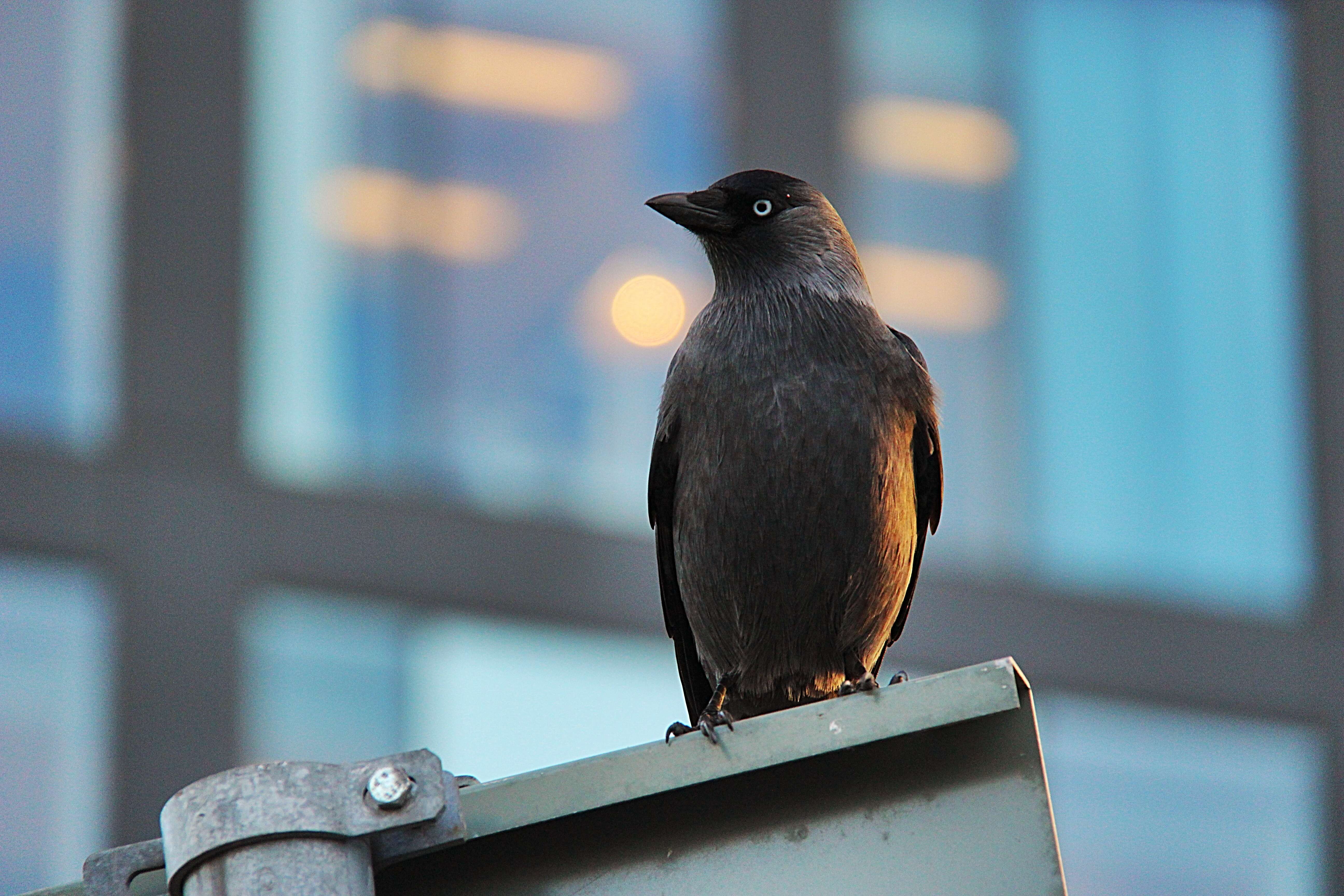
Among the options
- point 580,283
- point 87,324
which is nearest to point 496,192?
point 580,283

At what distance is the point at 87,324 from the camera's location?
950 centimetres

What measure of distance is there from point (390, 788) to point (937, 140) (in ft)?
34.2

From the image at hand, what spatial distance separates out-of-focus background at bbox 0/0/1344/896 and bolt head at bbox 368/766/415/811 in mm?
7576

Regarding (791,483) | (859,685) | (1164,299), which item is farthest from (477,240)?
(859,685)

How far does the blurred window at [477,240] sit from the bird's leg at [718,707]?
556cm

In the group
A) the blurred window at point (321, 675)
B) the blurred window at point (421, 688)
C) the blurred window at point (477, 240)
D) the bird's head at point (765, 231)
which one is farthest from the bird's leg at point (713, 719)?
the blurred window at point (477, 240)

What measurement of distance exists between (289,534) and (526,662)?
1462 mm

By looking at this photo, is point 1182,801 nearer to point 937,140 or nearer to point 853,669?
point 937,140

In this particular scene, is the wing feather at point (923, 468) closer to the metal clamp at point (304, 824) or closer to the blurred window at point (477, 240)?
the metal clamp at point (304, 824)

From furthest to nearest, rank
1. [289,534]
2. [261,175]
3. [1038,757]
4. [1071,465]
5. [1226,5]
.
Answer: [1226,5] < [1071,465] < [261,175] < [289,534] < [1038,757]

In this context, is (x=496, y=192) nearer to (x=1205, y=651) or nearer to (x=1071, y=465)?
(x=1071, y=465)

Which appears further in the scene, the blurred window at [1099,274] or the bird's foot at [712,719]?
the blurred window at [1099,274]

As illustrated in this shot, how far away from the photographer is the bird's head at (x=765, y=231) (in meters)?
4.64

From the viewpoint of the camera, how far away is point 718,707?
434 cm
